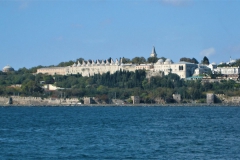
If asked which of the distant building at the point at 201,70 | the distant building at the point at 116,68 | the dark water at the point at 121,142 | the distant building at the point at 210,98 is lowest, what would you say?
the dark water at the point at 121,142

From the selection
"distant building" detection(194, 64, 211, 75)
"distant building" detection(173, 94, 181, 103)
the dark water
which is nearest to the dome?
"distant building" detection(194, 64, 211, 75)

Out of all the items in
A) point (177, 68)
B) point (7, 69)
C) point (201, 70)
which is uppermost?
point (7, 69)

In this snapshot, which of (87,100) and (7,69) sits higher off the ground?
(7,69)

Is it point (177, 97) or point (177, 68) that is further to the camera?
point (177, 68)

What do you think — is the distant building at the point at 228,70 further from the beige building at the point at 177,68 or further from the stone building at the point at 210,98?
the stone building at the point at 210,98

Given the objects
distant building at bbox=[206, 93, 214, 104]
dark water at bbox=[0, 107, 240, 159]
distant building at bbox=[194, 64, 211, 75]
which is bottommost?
dark water at bbox=[0, 107, 240, 159]

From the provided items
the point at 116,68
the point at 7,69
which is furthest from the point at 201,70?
the point at 7,69

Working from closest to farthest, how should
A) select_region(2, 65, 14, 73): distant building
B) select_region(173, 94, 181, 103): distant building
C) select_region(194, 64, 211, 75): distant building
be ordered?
1. select_region(173, 94, 181, 103): distant building
2. select_region(194, 64, 211, 75): distant building
3. select_region(2, 65, 14, 73): distant building

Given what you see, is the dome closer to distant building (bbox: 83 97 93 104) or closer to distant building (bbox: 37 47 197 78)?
distant building (bbox: 37 47 197 78)

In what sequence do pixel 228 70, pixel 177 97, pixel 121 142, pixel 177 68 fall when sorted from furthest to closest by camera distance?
pixel 228 70
pixel 177 68
pixel 177 97
pixel 121 142

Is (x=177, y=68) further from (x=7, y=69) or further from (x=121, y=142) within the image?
(x=121, y=142)

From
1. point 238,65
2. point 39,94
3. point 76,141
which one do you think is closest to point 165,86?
point 39,94

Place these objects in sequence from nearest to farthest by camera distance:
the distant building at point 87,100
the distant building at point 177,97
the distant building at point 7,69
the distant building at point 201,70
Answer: the distant building at point 177,97
the distant building at point 87,100
the distant building at point 201,70
the distant building at point 7,69

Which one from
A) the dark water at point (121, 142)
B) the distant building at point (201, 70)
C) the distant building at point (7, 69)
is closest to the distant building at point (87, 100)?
the distant building at point (201, 70)
